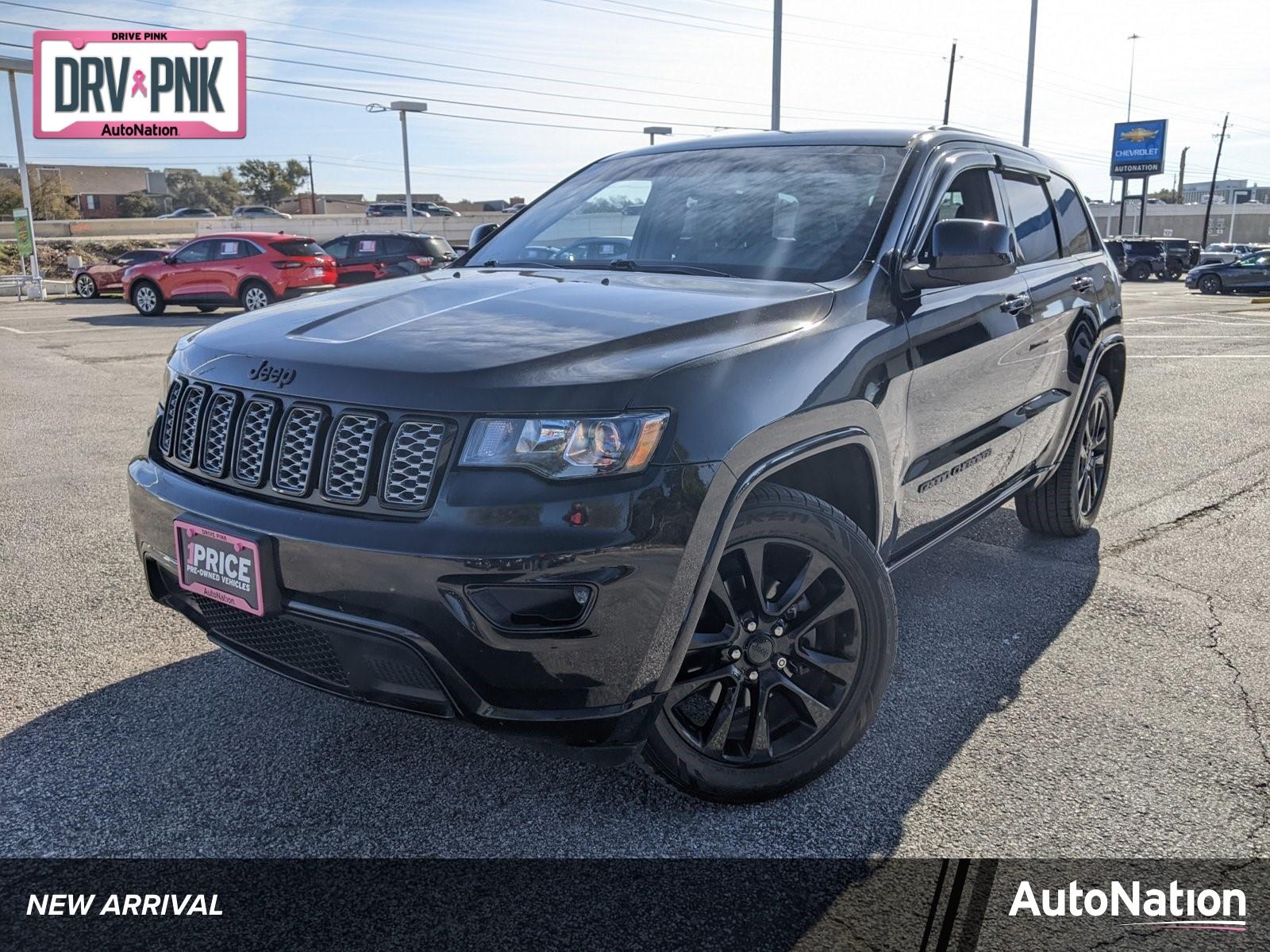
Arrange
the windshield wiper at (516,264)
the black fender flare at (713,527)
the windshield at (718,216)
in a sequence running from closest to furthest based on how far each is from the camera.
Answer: the black fender flare at (713,527), the windshield at (718,216), the windshield wiper at (516,264)

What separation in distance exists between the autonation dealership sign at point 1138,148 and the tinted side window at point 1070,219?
268 ft

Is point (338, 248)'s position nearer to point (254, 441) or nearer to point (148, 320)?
point (148, 320)

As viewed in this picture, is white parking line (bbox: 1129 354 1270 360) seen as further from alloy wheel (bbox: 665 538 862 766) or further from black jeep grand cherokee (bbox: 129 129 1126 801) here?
alloy wheel (bbox: 665 538 862 766)

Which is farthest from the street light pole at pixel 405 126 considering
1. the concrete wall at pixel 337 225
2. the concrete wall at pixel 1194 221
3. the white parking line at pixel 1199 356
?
the concrete wall at pixel 1194 221

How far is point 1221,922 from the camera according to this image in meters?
2.38

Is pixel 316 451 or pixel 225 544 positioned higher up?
pixel 316 451

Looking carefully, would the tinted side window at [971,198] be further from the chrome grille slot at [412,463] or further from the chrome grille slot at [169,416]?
the chrome grille slot at [169,416]

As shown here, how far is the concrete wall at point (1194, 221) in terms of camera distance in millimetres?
97250

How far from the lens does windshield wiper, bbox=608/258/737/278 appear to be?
3.45 m

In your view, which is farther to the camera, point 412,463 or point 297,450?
point 297,450

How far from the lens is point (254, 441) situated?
267cm

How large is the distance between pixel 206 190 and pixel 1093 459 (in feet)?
355

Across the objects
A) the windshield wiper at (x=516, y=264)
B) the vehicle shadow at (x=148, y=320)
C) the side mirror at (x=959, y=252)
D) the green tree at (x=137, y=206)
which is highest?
the green tree at (x=137, y=206)

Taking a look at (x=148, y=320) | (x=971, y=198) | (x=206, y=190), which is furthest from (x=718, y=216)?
(x=206, y=190)
